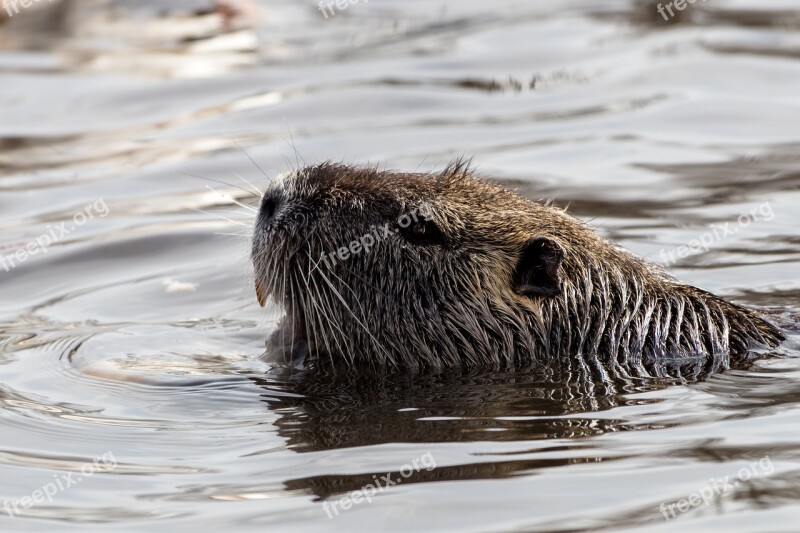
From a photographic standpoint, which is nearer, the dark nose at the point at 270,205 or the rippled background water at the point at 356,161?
the rippled background water at the point at 356,161

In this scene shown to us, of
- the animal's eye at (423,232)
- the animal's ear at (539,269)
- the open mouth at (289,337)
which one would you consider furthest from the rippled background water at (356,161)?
the animal's eye at (423,232)

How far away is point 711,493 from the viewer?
4.32 m

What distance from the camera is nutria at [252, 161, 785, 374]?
5.62m

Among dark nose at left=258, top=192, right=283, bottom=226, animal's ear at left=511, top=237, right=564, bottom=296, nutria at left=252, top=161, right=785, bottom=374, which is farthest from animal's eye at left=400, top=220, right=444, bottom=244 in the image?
dark nose at left=258, top=192, right=283, bottom=226

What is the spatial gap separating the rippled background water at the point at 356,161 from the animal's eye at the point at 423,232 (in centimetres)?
55

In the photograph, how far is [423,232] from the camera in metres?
5.65

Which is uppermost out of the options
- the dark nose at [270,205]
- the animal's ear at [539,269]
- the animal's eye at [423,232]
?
the dark nose at [270,205]

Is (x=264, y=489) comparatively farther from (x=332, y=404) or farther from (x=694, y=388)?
(x=694, y=388)

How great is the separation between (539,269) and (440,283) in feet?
1.30

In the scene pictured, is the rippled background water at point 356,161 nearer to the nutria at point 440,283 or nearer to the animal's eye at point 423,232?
the nutria at point 440,283

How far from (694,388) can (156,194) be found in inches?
180

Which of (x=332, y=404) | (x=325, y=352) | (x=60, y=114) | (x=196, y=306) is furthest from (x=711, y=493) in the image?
(x=60, y=114)

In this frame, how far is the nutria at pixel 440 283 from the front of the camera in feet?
18.4

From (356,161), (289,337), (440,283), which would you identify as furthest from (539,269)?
(356,161)
